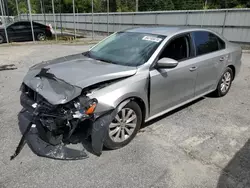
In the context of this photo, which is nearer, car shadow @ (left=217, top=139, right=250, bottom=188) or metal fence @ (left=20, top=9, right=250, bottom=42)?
car shadow @ (left=217, top=139, right=250, bottom=188)

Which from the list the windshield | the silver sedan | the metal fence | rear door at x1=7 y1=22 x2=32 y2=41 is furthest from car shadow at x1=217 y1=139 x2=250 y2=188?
rear door at x1=7 y1=22 x2=32 y2=41

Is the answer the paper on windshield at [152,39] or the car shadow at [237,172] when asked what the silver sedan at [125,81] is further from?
the car shadow at [237,172]

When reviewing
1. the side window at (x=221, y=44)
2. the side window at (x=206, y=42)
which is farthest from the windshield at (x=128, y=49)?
the side window at (x=221, y=44)

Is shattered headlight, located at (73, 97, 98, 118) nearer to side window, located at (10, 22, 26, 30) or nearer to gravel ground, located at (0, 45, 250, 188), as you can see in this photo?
gravel ground, located at (0, 45, 250, 188)

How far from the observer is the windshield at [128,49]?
10.5 feet

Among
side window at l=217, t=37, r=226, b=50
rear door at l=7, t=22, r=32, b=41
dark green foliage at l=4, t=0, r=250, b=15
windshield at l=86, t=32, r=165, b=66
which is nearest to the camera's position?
windshield at l=86, t=32, r=165, b=66

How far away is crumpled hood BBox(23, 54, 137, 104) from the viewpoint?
8.43 ft

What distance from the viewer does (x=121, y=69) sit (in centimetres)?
295

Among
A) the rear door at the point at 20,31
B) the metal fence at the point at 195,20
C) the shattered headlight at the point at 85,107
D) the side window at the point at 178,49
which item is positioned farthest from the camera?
the rear door at the point at 20,31

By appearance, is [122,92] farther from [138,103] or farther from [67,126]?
[67,126]

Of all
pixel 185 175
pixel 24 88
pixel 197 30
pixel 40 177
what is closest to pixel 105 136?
pixel 40 177

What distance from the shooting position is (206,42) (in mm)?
4105

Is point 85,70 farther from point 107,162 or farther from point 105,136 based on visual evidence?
point 107,162

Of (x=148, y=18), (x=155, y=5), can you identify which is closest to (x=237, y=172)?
(x=148, y=18)
